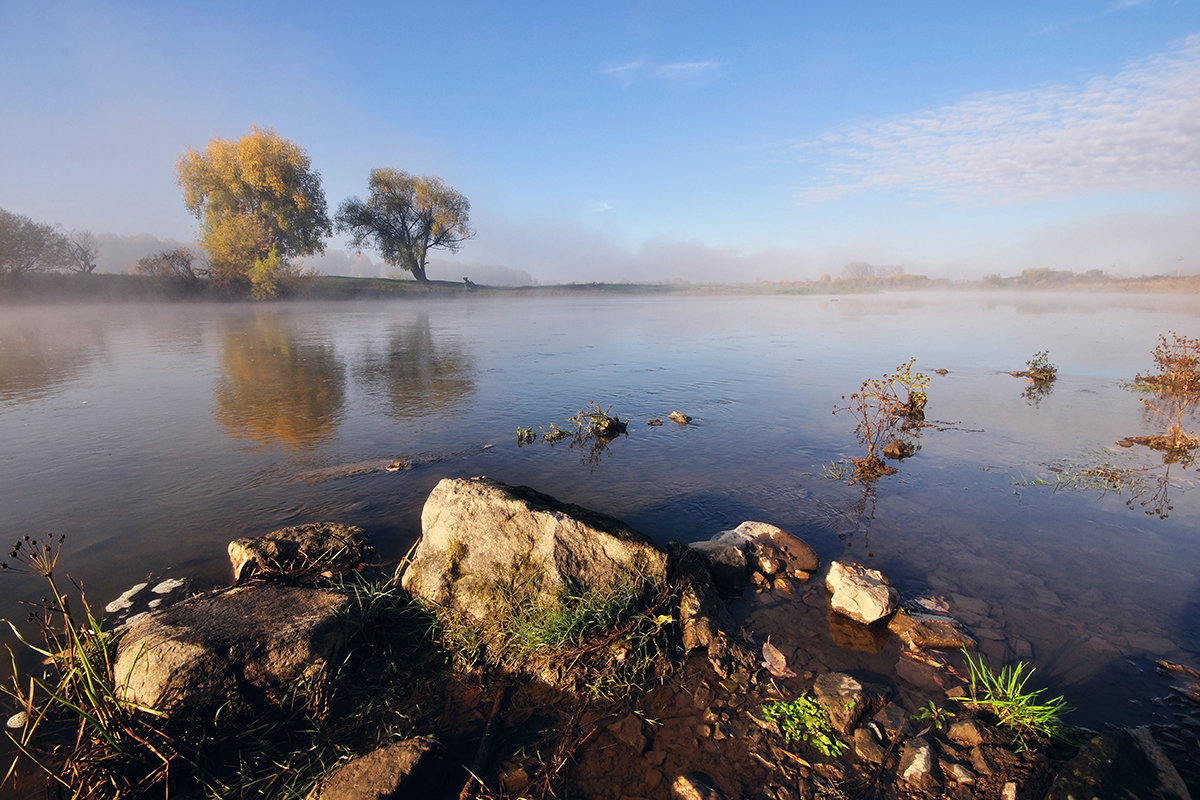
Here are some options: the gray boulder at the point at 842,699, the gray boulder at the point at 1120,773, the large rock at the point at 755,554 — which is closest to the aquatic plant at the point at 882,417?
the large rock at the point at 755,554

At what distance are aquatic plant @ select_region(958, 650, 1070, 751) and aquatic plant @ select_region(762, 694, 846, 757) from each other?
1.10 metres

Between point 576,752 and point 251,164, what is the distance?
68.8 meters

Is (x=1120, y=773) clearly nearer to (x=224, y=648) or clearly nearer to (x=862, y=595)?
(x=862, y=595)

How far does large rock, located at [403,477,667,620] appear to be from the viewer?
A: 488cm

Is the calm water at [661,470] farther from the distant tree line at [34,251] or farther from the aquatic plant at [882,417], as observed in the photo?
the distant tree line at [34,251]

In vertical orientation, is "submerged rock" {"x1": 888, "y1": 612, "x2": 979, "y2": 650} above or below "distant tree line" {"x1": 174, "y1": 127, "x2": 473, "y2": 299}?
below

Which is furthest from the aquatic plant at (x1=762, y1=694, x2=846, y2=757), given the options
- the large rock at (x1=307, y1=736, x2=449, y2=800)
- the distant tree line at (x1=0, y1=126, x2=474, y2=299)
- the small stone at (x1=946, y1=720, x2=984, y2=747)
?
the distant tree line at (x1=0, y1=126, x2=474, y2=299)

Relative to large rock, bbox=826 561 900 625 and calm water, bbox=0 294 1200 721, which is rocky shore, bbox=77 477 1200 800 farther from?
calm water, bbox=0 294 1200 721

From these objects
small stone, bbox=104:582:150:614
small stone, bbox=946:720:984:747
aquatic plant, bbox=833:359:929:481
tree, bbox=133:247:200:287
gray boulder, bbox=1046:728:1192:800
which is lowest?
small stone, bbox=946:720:984:747

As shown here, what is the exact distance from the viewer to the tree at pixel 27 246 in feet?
161

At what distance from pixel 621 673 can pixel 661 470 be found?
5212mm

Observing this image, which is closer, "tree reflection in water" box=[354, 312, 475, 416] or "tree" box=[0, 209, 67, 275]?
"tree reflection in water" box=[354, 312, 475, 416]

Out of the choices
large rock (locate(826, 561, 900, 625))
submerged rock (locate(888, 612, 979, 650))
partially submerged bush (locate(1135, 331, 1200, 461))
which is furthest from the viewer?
partially submerged bush (locate(1135, 331, 1200, 461))

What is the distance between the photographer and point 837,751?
12.1ft
